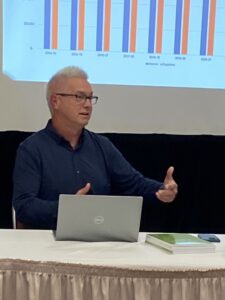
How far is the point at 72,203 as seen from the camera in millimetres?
1754

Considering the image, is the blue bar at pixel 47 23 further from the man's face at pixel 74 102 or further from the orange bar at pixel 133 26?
the man's face at pixel 74 102

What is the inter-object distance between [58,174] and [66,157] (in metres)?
0.09

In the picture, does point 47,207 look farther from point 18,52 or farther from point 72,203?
point 18,52

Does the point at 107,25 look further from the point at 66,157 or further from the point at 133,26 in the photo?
the point at 66,157

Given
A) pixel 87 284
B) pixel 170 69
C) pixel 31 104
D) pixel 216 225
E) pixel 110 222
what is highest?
pixel 170 69

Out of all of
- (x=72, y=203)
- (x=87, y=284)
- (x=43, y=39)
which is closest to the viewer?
(x=87, y=284)

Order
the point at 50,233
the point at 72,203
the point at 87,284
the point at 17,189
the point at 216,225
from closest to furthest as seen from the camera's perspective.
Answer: the point at 87,284 < the point at 72,203 < the point at 50,233 < the point at 17,189 < the point at 216,225

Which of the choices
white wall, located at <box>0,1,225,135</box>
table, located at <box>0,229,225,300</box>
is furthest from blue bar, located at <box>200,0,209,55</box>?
table, located at <box>0,229,225,300</box>

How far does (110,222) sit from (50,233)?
257 mm

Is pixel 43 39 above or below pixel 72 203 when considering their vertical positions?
above

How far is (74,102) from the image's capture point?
2430 mm

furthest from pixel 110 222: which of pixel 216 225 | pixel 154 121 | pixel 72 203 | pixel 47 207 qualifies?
pixel 216 225

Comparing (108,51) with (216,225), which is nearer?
(108,51)

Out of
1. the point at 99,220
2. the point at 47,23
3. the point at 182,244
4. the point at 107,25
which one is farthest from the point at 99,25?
the point at 182,244
